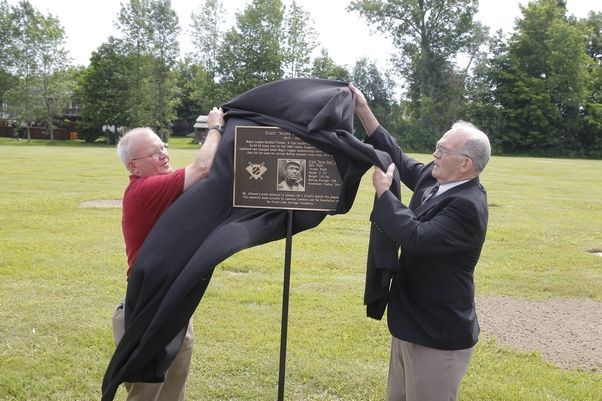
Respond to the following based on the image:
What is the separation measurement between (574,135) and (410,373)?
58381mm

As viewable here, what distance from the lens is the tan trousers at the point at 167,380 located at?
3852mm

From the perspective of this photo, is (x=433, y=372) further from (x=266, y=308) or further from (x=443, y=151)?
(x=266, y=308)

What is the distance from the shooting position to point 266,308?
7309 millimetres

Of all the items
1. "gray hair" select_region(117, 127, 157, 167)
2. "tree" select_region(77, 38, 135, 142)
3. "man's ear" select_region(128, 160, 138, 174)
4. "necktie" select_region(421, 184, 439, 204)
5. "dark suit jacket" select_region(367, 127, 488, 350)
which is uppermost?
"tree" select_region(77, 38, 135, 142)

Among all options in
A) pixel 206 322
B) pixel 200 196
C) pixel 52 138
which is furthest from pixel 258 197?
pixel 52 138

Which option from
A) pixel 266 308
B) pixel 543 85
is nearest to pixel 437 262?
pixel 266 308

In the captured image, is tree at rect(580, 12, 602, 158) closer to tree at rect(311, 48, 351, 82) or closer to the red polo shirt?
tree at rect(311, 48, 351, 82)

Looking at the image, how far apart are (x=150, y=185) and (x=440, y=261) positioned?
177 cm

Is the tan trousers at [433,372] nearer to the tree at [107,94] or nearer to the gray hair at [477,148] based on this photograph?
the gray hair at [477,148]

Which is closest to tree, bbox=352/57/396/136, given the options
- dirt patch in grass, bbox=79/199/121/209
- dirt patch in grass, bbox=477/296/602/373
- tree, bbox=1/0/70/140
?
tree, bbox=1/0/70/140

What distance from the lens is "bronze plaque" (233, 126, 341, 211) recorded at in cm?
368

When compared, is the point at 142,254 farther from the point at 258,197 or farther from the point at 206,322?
the point at 206,322

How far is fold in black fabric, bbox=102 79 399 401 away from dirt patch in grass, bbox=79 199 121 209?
12.5 meters

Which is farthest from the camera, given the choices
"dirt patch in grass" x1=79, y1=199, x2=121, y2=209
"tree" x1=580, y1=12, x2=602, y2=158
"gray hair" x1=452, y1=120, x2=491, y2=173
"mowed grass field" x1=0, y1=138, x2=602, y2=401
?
"tree" x1=580, y1=12, x2=602, y2=158
